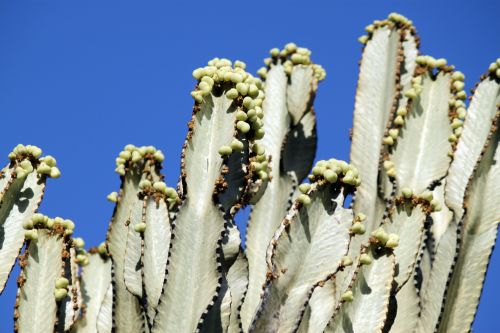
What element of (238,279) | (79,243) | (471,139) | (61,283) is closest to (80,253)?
(79,243)

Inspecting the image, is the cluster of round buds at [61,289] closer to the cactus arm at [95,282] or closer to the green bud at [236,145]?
the cactus arm at [95,282]

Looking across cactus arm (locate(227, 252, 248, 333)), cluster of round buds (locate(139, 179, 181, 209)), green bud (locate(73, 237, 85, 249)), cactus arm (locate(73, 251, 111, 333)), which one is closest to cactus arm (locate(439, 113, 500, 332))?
cactus arm (locate(227, 252, 248, 333))

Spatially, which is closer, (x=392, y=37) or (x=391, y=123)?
(x=391, y=123)

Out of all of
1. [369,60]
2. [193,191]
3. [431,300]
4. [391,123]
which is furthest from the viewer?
[369,60]

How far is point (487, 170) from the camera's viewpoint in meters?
3.86

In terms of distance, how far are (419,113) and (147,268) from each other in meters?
1.67

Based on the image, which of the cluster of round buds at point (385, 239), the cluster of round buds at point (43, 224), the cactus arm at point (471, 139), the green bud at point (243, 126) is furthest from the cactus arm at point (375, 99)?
the cluster of round buds at point (43, 224)

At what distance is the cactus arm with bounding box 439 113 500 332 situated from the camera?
3.73 m

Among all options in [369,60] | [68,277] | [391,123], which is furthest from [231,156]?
[369,60]

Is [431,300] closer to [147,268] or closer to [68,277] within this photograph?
[147,268]

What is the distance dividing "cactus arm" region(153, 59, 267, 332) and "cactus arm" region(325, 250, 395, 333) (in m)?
0.50

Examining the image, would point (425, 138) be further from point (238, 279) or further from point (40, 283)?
point (40, 283)

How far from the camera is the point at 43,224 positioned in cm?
377

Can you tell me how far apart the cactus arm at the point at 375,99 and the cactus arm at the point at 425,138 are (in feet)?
0.43
